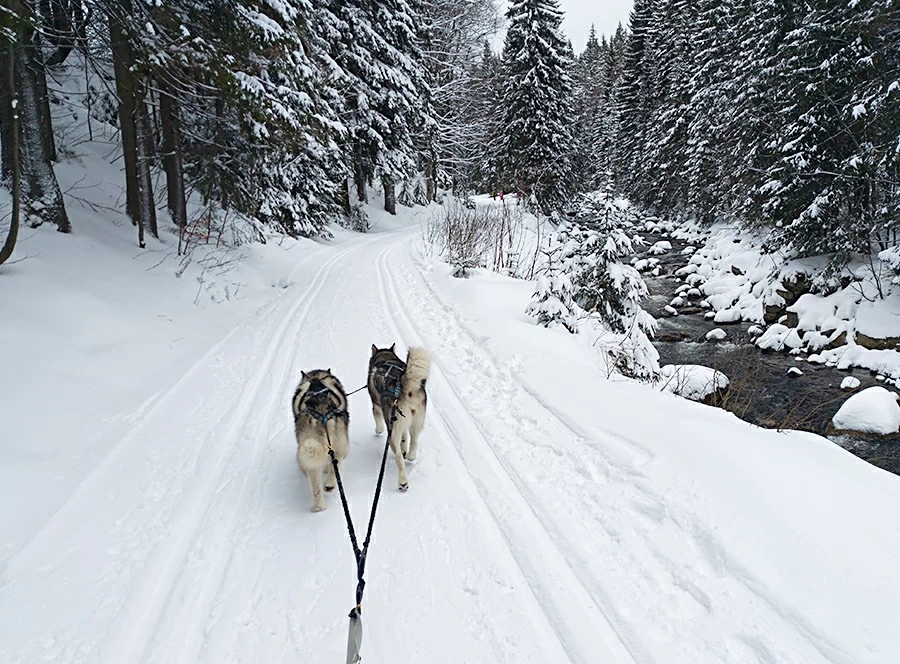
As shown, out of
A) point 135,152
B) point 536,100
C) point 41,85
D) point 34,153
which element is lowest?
point 34,153

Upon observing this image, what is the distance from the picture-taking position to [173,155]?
10562mm

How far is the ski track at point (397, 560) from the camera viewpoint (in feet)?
8.59

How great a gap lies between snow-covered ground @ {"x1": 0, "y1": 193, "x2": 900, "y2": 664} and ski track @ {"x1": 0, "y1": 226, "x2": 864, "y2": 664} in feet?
0.05

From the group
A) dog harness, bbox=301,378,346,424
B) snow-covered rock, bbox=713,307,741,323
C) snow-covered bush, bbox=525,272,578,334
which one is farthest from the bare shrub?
dog harness, bbox=301,378,346,424

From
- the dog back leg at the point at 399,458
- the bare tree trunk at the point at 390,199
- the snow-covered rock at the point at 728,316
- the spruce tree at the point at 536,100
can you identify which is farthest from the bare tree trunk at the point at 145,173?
the spruce tree at the point at 536,100

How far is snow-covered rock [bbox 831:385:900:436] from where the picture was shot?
7254 millimetres

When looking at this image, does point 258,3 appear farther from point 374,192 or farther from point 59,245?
point 374,192

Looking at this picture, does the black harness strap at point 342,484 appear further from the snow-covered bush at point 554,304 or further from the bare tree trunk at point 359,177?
the bare tree trunk at point 359,177

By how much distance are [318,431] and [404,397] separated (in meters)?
0.82

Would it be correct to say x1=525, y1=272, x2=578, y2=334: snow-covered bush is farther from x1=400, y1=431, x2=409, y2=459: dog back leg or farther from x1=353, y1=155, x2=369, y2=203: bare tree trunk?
x1=353, y1=155, x2=369, y2=203: bare tree trunk

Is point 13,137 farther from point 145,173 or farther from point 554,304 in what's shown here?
point 554,304

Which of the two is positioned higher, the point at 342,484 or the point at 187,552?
the point at 342,484

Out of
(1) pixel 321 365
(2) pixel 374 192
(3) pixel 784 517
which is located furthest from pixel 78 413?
(2) pixel 374 192

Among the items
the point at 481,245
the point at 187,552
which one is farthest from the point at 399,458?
the point at 481,245
